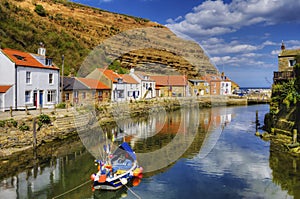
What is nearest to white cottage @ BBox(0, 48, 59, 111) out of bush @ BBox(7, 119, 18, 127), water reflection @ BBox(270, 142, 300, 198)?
bush @ BBox(7, 119, 18, 127)

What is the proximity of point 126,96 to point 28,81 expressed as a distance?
23686 mm

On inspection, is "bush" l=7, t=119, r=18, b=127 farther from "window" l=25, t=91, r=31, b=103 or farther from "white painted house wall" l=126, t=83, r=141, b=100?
"white painted house wall" l=126, t=83, r=141, b=100

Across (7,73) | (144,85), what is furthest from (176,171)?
(144,85)

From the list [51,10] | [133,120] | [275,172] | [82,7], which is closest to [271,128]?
[275,172]

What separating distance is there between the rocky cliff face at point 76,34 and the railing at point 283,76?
28.4ft

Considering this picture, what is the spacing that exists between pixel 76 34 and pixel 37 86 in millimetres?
60186

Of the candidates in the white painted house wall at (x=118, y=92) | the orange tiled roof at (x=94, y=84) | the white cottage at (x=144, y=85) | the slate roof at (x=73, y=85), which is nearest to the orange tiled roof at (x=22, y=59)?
the slate roof at (x=73, y=85)

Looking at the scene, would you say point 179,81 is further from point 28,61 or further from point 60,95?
point 28,61

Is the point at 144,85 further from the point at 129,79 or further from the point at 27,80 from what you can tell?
the point at 27,80

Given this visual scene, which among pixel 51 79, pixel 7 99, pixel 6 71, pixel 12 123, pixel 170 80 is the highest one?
pixel 170 80

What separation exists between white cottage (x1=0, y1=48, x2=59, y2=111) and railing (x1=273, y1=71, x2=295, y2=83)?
25289 millimetres

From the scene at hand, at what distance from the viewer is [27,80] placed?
2883cm

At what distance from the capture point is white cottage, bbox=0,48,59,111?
27062mm

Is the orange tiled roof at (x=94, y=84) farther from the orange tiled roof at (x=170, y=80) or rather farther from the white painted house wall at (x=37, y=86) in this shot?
the orange tiled roof at (x=170, y=80)
